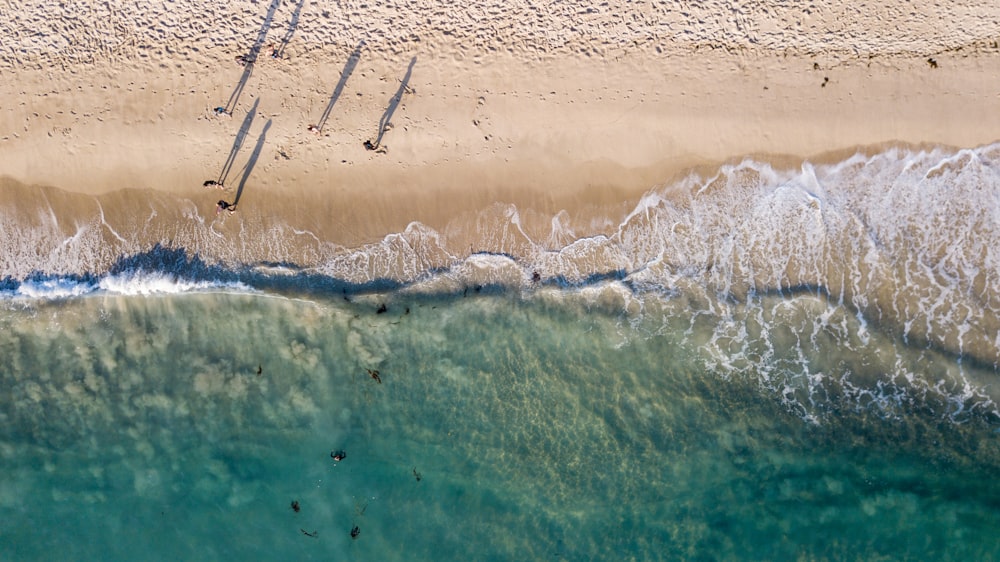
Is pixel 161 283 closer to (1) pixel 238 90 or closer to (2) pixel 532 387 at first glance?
(1) pixel 238 90

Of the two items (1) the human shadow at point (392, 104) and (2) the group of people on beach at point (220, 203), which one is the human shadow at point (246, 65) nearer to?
(2) the group of people on beach at point (220, 203)

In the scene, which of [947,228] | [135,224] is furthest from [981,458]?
[135,224]

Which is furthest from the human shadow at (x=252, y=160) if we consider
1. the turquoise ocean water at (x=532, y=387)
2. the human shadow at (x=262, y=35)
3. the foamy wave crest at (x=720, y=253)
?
the human shadow at (x=262, y=35)

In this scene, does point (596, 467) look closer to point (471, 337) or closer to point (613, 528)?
point (613, 528)

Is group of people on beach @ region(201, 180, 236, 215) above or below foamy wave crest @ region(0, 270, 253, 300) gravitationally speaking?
above

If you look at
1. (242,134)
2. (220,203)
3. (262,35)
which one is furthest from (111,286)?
(262,35)

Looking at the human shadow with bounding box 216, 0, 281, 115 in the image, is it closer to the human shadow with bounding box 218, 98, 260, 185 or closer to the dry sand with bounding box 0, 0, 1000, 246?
the dry sand with bounding box 0, 0, 1000, 246

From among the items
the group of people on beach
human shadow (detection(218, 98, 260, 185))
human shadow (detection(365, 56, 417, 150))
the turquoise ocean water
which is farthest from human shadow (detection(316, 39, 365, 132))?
the turquoise ocean water
